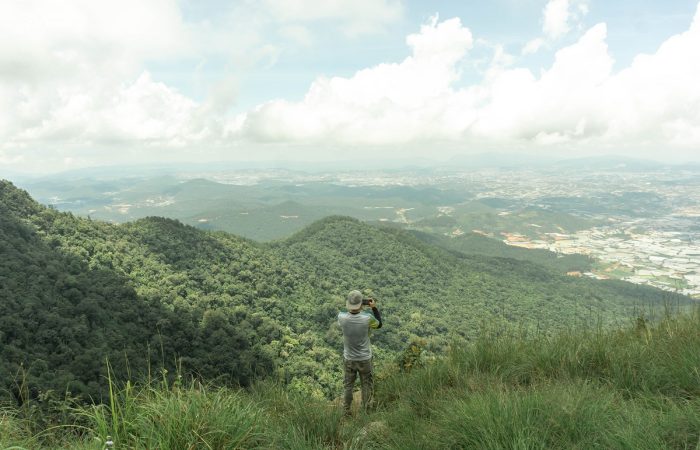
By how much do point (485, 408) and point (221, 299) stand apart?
4344 centimetres

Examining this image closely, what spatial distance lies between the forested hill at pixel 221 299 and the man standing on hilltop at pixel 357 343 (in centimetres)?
87

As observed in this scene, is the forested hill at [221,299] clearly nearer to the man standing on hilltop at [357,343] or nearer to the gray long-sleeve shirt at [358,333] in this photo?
the man standing on hilltop at [357,343]

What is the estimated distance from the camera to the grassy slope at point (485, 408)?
257 cm

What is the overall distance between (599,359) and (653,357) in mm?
533

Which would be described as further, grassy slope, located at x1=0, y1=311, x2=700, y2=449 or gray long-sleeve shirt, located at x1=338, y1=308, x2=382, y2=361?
gray long-sleeve shirt, located at x1=338, y1=308, x2=382, y2=361

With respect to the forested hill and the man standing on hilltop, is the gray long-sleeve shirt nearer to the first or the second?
the man standing on hilltop

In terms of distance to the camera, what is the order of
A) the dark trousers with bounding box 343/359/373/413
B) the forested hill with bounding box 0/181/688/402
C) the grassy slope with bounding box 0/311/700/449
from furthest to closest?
the forested hill with bounding box 0/181/688/402 → the dark trousers with bounding box 343/359/373/413 → the grassy slope with bounding box 0/311/700/449

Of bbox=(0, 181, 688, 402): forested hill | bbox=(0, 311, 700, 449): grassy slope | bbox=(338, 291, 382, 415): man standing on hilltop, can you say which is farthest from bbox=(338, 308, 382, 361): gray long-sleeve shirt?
bbox=(0, 181, 688, 402): forested hill

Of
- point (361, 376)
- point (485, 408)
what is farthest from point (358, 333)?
point (485, 408)

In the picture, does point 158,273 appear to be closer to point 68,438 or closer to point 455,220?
point 68,438

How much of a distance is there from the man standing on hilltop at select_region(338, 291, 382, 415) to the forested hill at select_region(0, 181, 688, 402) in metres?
0.87

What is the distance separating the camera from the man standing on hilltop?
5566mm

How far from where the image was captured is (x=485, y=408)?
9.19 feet

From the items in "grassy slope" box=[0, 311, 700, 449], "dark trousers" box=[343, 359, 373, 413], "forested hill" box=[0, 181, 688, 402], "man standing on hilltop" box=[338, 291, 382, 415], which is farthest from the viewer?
"forested hill" box=[0, 181, 688, 402]
